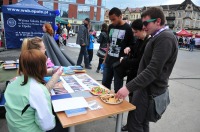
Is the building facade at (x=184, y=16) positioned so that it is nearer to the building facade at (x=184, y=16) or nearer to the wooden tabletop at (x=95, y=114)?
the building facade at (x=184, y=16)

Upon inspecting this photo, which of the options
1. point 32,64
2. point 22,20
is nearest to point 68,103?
point 32,64

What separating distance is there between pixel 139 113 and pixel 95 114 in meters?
Result: 0.54

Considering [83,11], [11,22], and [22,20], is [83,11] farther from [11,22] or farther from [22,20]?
[11,22]

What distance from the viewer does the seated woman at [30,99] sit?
53.0 inches

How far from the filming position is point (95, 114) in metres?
1.53

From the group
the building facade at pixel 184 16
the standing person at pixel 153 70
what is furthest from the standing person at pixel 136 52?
the building facade at pixel 184 16

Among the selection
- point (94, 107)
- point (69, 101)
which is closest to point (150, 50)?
point (94, 107)

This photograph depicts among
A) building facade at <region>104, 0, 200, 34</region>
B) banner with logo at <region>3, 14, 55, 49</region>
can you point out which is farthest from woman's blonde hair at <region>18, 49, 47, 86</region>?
building facade at <region>104, 0, 200, 34</region>

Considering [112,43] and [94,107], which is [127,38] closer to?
[112,43]

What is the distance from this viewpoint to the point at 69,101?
65.5 inches

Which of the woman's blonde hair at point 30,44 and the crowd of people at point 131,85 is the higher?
the woman's blonde hair at point 30,44

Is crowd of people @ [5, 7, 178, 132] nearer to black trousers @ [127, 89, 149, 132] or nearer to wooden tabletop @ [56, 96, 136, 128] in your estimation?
black trousers @ [127, 89, 149, 132]

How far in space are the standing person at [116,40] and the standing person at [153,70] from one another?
37.2 inches

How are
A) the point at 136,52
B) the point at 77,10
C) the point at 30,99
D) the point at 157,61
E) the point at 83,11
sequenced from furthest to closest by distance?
the point at 83,11
the point at 77,10
the point at 136,52
the point at 157,61
the point at 30,99
